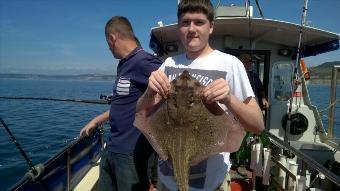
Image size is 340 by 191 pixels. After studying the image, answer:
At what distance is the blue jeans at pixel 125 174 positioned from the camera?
12.2ft

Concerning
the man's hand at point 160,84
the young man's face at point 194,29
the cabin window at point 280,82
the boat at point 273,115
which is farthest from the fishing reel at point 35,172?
the cabin window at point 280,82

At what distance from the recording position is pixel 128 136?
12.3 feet

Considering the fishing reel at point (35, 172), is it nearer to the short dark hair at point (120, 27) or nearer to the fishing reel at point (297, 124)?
the short dark hair at point (120, 27)

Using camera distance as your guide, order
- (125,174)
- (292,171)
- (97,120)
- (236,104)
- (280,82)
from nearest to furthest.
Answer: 1. (236,104)
2. (125,174)
3. (97,120)
4. (292,171)
5. (280,82)

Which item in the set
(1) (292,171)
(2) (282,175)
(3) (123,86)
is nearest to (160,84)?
(3) (123,86)

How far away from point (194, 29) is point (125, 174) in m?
1.92

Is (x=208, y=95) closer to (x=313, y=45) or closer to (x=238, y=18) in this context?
(x=238, y=18)

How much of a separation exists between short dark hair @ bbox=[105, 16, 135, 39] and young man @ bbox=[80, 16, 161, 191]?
26 centimetres

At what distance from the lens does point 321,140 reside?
8.72m

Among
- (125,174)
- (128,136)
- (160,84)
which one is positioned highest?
(160,84)

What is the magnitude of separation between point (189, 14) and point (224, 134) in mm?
949

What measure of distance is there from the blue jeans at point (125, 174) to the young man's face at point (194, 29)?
5.40ft

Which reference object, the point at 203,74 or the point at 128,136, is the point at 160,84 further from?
the point at 128,136

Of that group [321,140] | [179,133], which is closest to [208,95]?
[179,133]
